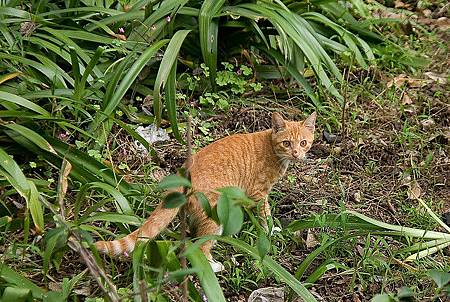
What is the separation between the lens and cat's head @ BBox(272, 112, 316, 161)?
407cm

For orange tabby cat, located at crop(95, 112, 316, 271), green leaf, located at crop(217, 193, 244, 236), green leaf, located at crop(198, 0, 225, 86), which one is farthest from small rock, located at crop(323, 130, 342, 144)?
green leaf, located at crop(217, 193, 244, 236)

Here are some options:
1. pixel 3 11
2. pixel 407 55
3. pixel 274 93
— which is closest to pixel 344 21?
pixel 407 55

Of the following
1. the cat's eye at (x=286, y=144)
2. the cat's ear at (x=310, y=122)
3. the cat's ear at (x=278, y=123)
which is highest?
the cat's ear at (x=278, y=123)

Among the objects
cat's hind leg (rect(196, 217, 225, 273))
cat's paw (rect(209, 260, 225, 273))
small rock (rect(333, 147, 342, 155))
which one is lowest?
small rock (rect(333, 147, 342, 155))

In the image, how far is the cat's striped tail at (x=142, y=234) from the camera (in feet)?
10.8

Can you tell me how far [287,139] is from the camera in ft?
13.3

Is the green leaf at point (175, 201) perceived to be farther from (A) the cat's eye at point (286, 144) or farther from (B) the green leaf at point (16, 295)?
(A) the cat's eye at point (286, 144)

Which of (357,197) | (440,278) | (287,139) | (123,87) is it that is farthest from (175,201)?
(357,197)

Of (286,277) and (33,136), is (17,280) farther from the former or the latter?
(286,277)

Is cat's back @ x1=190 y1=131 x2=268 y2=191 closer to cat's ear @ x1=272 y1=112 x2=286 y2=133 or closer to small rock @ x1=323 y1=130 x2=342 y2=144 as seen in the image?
cat's ear @ x1=272 y1=112 x2=286 y2=133

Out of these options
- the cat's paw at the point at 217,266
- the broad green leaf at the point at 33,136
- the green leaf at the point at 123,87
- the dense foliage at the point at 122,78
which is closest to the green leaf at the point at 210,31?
the dense foliage at the point at 122,78

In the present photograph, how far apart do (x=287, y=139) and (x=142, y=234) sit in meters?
1.02

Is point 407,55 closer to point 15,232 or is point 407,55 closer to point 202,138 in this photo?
point 202,138

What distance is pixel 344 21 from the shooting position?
5.53 metres
